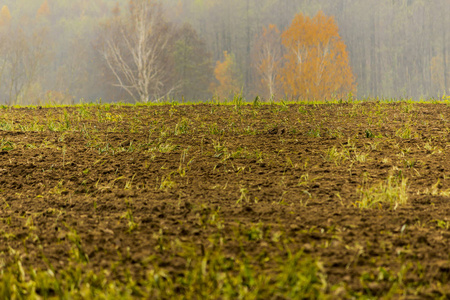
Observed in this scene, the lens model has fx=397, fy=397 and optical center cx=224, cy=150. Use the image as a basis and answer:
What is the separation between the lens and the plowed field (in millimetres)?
1851

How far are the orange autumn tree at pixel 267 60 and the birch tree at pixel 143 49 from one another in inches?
289

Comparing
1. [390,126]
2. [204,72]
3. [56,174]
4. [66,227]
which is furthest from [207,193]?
[204,72]

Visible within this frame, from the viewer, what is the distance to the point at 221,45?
4225 centimetres

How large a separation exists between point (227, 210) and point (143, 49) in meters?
21.6

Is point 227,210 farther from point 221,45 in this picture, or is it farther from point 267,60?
point 221,45

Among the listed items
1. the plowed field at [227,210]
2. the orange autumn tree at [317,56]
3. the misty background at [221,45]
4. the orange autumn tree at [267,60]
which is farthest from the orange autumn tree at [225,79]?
the plowed field at [227,210]

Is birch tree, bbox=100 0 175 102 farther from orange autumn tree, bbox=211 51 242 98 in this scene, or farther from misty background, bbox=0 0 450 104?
orange autumn tree, bbox=211 51 242 98

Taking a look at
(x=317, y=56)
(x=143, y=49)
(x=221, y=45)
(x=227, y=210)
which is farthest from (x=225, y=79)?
(x=227, y=210)

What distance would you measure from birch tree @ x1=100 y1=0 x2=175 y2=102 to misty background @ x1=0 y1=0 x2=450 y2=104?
111 centimetres

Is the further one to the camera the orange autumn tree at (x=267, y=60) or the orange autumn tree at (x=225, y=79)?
the orange autumn tree at (x=225, y=79)

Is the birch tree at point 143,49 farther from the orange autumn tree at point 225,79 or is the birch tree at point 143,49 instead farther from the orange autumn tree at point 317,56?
the orange autumn tree at point 317,56

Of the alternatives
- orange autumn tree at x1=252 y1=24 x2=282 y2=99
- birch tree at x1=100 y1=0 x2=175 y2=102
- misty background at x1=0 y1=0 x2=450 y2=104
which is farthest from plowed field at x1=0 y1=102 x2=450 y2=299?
misty background at x1=0 y1=0 x2=450 y2=104

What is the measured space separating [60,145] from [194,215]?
9.74 feet

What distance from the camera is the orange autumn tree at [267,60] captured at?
101 ft
